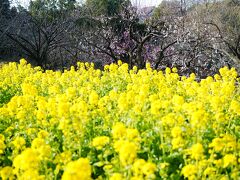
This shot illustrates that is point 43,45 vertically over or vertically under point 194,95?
over

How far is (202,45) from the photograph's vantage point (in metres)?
18.5

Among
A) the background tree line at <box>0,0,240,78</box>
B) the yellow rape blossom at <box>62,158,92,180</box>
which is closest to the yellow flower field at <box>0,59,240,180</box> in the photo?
the yellow rape blossom at <box>62,158,92,180</box>

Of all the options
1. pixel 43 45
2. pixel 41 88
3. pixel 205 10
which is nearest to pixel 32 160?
pixel 41 88

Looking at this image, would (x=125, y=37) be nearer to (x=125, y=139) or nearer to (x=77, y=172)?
(x=125, y=139)

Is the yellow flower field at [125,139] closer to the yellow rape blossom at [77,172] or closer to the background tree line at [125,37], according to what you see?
the yellow rape blossom at [77,172]

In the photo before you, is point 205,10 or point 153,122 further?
point 205,10

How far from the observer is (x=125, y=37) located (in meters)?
21.8

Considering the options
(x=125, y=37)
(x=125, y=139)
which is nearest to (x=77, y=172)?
(x=125, y=139)

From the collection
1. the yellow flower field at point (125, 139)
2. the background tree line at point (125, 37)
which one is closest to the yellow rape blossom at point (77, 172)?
the yellow flower field at point (125, 139)

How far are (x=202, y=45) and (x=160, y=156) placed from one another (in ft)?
47.1

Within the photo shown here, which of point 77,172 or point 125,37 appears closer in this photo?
point 77,172

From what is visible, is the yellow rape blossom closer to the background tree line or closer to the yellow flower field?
the yellow flower field

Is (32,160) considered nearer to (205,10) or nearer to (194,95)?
(194,95)

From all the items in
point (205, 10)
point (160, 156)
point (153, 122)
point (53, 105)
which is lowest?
point (160, 156)
